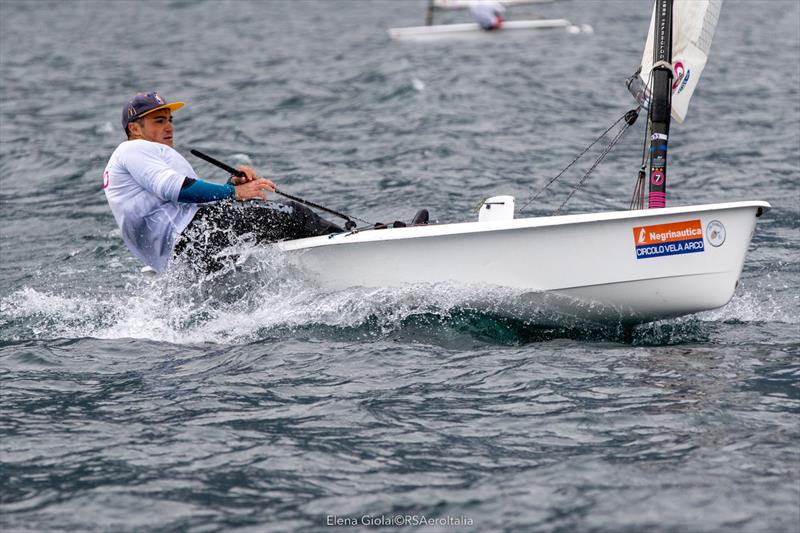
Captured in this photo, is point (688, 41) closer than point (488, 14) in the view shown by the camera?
Yes

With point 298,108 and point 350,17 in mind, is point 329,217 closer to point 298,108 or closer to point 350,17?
point 298,108

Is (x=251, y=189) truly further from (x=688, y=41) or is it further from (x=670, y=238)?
(x=688, y=41)

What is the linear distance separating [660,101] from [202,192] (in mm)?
2901

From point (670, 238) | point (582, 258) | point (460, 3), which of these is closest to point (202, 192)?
point (582, 258)

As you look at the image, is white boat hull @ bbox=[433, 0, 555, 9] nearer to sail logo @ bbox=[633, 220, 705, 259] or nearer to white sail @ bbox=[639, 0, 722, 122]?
white sail @ bbox=[639, 0, 722, 122]

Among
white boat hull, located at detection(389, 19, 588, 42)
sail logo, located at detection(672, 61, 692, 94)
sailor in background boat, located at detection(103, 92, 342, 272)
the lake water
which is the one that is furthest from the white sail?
white boat hull, located at detection(389, 19, 588, 42)

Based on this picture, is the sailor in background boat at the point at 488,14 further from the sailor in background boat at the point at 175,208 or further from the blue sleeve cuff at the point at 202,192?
the blue sleeve cuff at the point at 202,192

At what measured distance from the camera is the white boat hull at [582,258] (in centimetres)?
655

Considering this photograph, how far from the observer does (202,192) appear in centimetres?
717

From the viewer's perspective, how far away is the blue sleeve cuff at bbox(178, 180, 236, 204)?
7.16 m

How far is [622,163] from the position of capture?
13062mm

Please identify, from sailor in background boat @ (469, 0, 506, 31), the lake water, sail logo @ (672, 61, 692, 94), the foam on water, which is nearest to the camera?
the lake water

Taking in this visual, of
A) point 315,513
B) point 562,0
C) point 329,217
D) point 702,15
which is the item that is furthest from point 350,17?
point 315,513

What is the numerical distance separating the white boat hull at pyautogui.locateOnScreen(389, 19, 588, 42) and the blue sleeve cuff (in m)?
17.7
